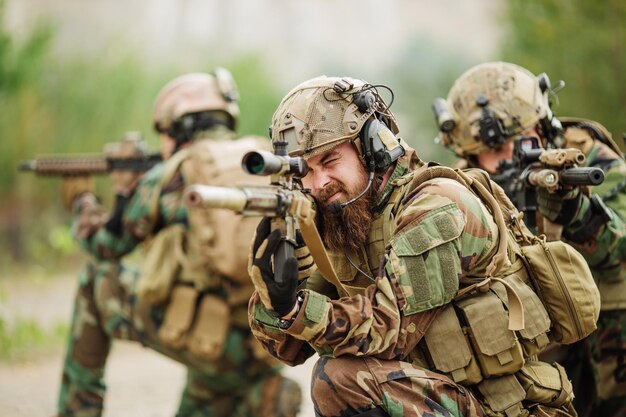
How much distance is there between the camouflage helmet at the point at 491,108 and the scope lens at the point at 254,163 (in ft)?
6.66

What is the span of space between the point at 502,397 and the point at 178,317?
3.05 m

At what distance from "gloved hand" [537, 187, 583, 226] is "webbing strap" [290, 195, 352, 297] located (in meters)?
1.23

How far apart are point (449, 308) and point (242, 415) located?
3.17 metres

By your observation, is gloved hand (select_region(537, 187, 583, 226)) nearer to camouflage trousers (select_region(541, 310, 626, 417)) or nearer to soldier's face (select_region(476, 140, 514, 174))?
soldier's face (select_region(476, 140, 514, 174))

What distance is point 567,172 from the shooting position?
13.6 feet

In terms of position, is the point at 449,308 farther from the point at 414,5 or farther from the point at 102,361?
the point at 414,5

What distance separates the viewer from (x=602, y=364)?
4926 millimetres

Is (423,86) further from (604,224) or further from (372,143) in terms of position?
(372,143)

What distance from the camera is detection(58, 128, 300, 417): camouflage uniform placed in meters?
6.17

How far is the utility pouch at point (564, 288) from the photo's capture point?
3.65m

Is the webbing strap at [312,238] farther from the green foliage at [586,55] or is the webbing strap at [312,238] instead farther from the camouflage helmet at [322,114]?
the green foliage at [586,55]

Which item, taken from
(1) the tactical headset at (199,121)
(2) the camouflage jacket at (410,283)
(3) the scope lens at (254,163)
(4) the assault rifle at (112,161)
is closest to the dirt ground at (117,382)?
(4) the assault rifle at (112,161)

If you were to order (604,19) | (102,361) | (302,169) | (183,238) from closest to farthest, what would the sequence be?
(302,169) → (183,238) → (102,361) → (604,19)

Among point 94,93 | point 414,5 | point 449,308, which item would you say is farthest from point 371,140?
point 414,5
